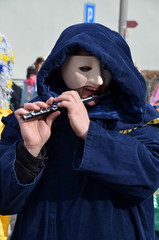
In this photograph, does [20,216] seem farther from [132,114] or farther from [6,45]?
[6,45]

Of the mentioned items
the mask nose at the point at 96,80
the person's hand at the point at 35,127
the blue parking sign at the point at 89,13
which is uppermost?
the mask nose at the point at 96,80

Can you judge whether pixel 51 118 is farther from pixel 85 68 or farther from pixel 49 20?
pixel 49 20

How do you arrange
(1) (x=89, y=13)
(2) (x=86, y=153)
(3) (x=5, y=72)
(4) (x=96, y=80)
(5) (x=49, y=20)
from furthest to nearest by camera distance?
1. (5) (x=49, y=20)
2. (1) (x=89, y=13)
3. (3) (x=5, y=72)
4. (4) (x=96, y=80)
5. (2) (x=86, y=153)

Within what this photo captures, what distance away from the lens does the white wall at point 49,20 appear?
1041cm

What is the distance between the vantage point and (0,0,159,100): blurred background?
10.4 meters

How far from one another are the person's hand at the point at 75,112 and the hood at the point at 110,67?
5.1 inches

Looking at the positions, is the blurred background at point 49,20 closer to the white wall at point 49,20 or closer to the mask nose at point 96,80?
the white wall at point 49,20

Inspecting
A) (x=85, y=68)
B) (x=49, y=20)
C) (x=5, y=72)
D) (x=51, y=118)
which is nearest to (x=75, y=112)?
(x=51, y=118)

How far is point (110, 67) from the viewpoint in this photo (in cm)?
129

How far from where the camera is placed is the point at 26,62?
10.8m

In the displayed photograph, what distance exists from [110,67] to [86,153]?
0.32 m

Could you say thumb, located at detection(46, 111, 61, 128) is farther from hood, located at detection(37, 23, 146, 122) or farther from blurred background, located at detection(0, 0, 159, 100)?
blurred background, located at detection(0, 0, 159, 100)

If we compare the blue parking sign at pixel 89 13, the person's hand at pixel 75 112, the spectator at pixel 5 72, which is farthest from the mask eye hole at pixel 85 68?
the blue parking sign at pixel 89 13

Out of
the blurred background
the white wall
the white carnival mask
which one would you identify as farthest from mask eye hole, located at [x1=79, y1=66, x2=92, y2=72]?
the white wall
